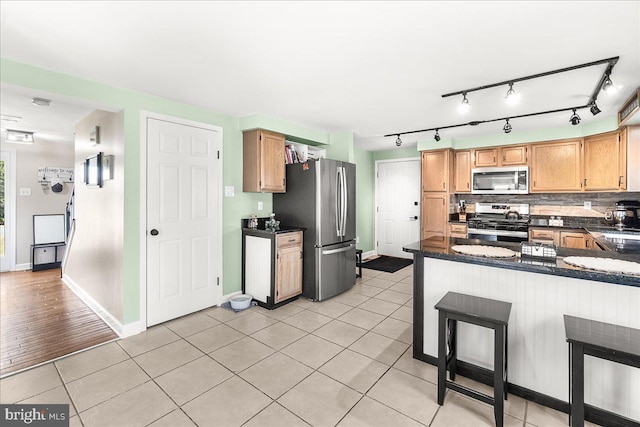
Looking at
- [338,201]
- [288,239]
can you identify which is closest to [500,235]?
[338,201]

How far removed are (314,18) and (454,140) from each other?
4.34 m

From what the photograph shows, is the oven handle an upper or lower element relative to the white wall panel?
upper

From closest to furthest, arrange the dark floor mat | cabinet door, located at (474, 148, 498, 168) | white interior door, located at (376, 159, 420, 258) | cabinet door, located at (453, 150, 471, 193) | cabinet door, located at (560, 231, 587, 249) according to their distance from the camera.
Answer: cabinet door, located at (560, 231, 587, 249), cabinet door, located at (474, 148, 498, 168), cabinet door, located at (453, 150, 471, 193), the dark floor mat, white interior door, located at (376, 159, 420, 258)

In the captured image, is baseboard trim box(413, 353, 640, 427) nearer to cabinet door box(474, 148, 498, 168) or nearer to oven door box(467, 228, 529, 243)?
oven door box(467, 228, 529, 243)

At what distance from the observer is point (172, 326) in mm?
3139

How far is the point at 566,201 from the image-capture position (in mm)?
4754

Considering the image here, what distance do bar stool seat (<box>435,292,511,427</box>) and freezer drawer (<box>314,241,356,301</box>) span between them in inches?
73.4

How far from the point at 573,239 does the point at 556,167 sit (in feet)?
3.77

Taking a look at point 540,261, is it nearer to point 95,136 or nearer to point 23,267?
point 95,136

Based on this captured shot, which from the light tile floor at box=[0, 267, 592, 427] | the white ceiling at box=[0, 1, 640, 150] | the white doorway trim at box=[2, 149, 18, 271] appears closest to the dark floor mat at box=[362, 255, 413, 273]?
the light tile floor at box=[0, 267, 592, 427]

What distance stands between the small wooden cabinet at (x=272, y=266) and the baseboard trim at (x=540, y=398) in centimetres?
177

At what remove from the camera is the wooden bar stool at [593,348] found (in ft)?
4.69

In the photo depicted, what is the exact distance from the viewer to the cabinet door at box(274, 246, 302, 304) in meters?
3.64

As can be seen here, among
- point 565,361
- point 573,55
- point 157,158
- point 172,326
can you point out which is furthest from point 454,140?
point 172,326
